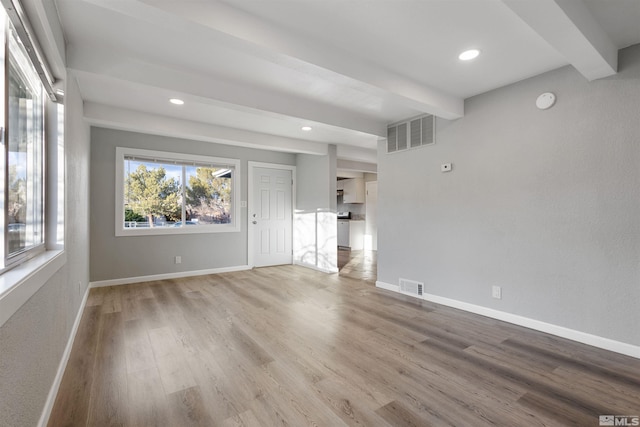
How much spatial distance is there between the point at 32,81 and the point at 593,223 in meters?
4.15

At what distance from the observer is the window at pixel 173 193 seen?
450 centimetres

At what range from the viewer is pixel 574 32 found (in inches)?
73.2

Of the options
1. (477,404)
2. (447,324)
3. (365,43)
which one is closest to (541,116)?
(365,43)

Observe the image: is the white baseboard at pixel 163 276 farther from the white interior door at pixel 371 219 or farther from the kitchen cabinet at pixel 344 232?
the white interior door at pixel 371 219

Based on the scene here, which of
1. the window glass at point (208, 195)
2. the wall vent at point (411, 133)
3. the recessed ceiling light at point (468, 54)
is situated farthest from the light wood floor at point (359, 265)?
the recessed ceiling light at point (468, 54)

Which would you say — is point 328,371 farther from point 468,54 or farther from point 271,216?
point 271,216

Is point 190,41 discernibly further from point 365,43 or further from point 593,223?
point 593,223

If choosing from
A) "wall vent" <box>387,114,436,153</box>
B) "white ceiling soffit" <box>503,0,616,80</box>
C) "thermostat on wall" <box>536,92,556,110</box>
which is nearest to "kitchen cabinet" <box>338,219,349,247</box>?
"wall vent" <box>387,114,436,153</box>

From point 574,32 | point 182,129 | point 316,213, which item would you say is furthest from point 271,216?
point 574,32

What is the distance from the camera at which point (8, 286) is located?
1.09 m

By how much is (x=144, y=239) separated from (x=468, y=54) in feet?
15.8

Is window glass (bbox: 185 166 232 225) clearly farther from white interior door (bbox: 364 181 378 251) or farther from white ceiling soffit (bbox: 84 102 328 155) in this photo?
white interior door (bbox: 364 181 378 251)

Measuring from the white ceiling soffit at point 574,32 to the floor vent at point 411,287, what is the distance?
2.68 metres

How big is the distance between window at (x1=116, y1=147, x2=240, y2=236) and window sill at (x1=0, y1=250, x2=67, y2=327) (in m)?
3.02
